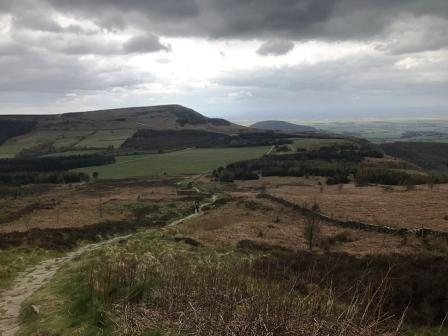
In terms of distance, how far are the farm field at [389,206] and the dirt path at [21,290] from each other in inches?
1383

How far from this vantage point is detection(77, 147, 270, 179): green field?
5684 inches

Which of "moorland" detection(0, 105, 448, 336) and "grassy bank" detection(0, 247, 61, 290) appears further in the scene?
"grassy bank" detection(0, 247, 61, 290)

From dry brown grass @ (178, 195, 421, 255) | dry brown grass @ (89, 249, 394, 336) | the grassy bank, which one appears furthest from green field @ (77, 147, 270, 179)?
dry brown grass @ (89, 249, 394, 336)

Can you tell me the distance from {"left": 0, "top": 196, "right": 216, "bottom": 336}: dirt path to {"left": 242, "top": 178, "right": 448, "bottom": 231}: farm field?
115 ft

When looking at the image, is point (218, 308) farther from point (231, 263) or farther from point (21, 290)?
point (21, 290)

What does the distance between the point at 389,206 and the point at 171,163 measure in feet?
348

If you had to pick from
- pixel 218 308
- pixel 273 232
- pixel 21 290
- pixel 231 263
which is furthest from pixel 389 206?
pixel 218 308

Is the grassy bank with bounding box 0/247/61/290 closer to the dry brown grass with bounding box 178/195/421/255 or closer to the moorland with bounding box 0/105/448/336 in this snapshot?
the moorland with bounding box 0/105/448/336

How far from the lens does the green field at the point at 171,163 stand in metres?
144

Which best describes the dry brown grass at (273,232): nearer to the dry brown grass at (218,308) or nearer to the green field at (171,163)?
the dry brown grass at (218,308)

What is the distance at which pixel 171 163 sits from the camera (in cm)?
16138

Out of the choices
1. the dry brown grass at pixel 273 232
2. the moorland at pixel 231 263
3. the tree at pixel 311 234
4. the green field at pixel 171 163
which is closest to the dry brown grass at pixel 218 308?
the moorland at pixel 231 263

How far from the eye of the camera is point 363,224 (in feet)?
162

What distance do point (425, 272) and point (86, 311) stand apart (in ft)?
47.3
